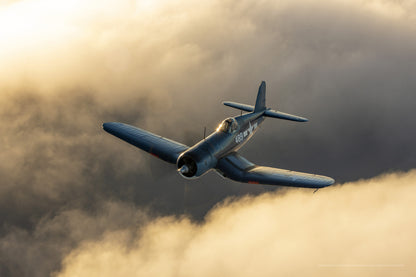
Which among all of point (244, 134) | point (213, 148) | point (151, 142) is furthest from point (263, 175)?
point (151, 142)

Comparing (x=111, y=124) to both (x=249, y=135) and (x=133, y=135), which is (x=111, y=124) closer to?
(x=133, y=135)

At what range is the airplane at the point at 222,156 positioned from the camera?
21.3 meters

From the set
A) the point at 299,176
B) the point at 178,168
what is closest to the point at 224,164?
the point at 178,168

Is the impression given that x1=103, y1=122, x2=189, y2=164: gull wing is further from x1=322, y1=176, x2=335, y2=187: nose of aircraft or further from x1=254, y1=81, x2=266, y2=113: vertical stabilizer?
x1=322, y1=176, x2=335, y2=187: nose of aircraft

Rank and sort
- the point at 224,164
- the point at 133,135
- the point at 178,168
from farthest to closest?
the point at 133,135 → the point at 224,164 → the point at 178,168

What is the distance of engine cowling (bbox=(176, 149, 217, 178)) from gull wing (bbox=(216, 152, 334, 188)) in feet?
7.56

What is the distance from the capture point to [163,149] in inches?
963

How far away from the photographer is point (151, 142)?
25422 millimetres

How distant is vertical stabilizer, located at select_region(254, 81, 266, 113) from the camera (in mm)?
31134

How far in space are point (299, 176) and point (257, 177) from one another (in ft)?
9.54

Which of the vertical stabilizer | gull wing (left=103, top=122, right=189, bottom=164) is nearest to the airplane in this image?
gull wing (left=103, top=122, right=189, bottom=164)

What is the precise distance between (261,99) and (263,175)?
11.3 metres

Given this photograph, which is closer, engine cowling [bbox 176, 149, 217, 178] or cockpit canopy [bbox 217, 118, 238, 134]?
engine cowling [bbox 176, 149, 217, 178]

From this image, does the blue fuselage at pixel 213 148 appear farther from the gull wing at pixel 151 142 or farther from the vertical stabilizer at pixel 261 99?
the vertical stabilizer at pixel 261 99
